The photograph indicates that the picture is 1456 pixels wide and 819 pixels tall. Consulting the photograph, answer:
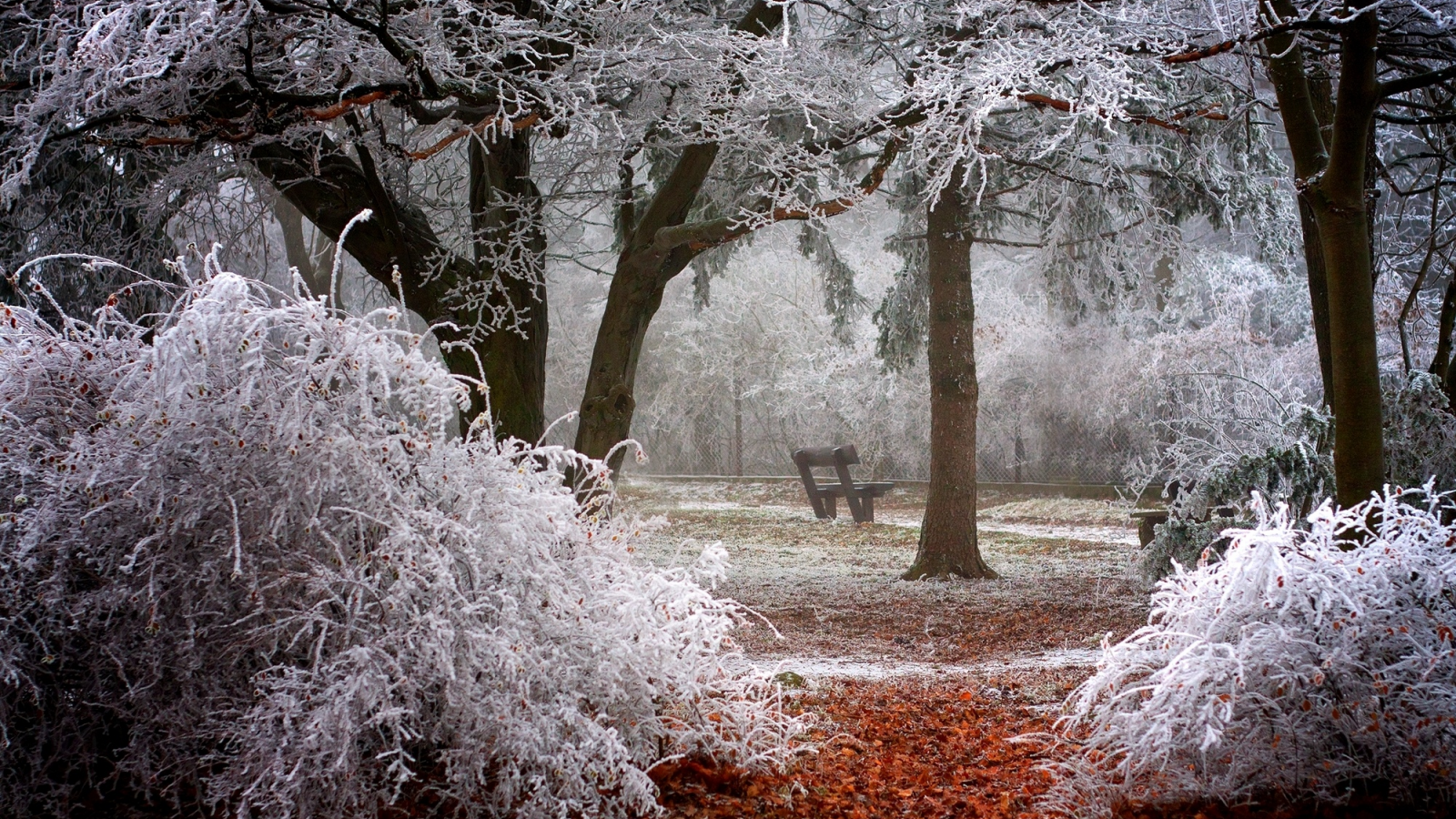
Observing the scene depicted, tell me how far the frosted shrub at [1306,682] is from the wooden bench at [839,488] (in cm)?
1137

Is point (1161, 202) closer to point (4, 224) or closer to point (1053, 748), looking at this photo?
point (1053, 748)

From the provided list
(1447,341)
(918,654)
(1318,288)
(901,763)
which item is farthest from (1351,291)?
(918,654)

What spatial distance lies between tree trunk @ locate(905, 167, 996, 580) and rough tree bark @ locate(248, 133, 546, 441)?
3422 mm

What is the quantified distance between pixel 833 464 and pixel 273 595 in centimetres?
1250

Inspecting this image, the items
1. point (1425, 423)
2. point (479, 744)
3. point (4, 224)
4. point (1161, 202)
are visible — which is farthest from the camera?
point (1161, 202)

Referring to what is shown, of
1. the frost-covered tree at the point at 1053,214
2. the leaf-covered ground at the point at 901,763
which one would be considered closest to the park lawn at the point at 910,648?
the leaf-covered ground at the point at 901,763

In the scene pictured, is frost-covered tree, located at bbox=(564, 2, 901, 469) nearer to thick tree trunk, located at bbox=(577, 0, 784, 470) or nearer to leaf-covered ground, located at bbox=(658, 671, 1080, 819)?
thick tree trunk, located at bbox=(577, 0, 784, 470)

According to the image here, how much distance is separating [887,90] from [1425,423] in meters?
3.87

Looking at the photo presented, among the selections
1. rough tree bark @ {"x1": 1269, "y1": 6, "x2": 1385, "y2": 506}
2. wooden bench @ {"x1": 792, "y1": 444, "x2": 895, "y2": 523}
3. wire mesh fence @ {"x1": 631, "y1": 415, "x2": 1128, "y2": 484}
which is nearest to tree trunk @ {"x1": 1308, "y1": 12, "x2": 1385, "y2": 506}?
rough tree bark @ {"x1": 1269, "y1": 6, "x2": 1385, "y2": 506}

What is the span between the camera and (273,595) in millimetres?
2984

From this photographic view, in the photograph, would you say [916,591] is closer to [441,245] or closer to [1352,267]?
[441,245]

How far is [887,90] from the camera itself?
7.61 m

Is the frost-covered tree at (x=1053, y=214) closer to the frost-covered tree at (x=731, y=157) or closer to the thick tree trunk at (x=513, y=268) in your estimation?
the frost-covered tree at (x=731, y=157)

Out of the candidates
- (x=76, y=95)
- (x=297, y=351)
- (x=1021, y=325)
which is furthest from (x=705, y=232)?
(x=1021, y=325)
